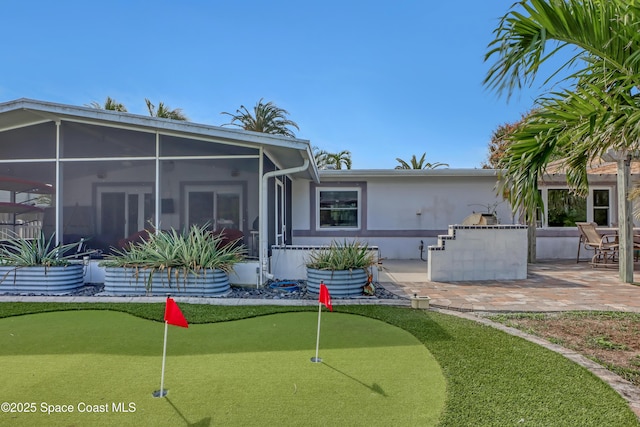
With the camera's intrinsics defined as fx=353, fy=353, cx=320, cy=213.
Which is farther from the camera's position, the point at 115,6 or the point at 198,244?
the point at 115,6

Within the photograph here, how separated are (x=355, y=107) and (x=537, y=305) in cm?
1360

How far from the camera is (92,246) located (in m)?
7.30

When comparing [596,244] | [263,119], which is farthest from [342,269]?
[263,119]

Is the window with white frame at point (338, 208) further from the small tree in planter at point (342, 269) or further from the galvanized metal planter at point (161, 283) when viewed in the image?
the galvanized metal planter at point (161, 283)

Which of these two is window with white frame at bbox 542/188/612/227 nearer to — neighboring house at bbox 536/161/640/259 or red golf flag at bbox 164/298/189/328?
neighboring house at bbox 536/161/640/259

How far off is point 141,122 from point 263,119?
16.1 metres

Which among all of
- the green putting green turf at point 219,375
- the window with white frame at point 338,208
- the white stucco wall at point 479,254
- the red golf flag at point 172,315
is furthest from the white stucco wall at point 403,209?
the red golf flag at point 172,315

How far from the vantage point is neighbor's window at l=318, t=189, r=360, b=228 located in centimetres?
1195

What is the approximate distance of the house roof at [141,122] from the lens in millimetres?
6562

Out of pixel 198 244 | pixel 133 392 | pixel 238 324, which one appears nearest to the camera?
pixel 133 392

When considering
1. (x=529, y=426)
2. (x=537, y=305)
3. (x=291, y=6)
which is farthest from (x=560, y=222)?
(x=529, y=426)

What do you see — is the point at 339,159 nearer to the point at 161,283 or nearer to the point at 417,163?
the point at 417,163

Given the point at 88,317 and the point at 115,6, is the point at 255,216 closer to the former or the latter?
the point at 88,317

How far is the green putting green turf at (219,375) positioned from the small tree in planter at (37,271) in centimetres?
224
